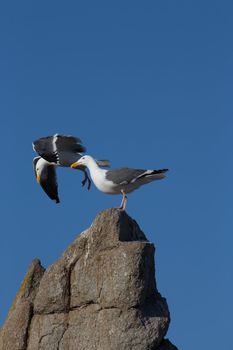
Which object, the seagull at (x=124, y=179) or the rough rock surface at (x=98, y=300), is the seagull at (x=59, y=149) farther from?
the rough rock surface at (x=98, y=300)

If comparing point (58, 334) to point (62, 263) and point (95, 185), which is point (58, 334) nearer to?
point (62, 263)

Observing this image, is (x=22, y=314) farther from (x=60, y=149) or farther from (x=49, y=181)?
(x=49, y=181)

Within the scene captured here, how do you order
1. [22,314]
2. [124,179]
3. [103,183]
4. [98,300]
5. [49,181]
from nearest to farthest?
1. [98,300]
2. [22,314]
3. [124,179]
4. [103,183]
5. [49,181]

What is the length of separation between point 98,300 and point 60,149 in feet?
21.9

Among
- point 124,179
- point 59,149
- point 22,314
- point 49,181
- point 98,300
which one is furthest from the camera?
point 49,181

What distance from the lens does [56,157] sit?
20.0 metres

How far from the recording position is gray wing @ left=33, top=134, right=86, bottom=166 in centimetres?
1987

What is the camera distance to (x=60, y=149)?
19938 millimetres

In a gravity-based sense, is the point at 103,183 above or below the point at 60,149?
below

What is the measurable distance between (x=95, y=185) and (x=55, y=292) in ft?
7.07

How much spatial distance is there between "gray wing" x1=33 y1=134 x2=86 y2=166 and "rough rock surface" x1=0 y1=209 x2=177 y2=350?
496 cm

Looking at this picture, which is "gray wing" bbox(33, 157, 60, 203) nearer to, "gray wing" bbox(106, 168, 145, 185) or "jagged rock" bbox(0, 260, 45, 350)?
"jagged rock" bbox(0, 260, 45, 350)

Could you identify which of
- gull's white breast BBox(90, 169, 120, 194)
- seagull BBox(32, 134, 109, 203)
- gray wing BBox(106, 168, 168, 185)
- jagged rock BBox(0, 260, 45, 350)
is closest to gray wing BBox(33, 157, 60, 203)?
seagull BBox(32, 134, 109, 203)

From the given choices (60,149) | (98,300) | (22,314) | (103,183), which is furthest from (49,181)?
(98,300)
